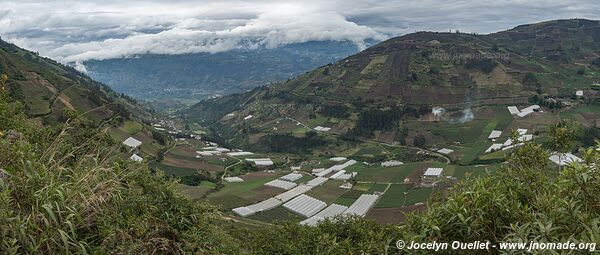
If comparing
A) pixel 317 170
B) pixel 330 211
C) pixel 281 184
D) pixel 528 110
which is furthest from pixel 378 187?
pixel 528 110

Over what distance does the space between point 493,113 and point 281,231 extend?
139 m

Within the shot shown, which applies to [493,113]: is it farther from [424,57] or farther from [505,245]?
[505,245]

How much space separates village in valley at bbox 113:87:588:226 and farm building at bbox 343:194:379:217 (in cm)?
19

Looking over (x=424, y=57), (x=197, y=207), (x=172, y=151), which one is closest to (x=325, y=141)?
(x=172, y=151)

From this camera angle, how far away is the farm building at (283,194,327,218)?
68887mm

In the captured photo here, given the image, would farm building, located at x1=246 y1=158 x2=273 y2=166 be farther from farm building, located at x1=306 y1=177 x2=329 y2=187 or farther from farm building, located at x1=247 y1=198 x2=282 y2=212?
farm building, located at x1=247 y1=198 x2=282 y2=212

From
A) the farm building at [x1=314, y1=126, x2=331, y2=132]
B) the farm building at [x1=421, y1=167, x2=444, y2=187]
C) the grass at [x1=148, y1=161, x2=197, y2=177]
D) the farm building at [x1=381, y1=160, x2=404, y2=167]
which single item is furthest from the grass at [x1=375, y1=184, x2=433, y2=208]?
the farm building at [x1=314, y1=126, x2=331, y2=132]

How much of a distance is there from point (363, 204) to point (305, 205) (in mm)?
10567

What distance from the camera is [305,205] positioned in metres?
72.7

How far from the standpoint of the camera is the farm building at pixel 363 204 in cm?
6794

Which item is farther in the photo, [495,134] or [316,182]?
[495,134]

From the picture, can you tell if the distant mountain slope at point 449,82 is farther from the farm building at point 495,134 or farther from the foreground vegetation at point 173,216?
the foreground vegetation at point 173,216

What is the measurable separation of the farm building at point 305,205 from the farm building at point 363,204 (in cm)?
553

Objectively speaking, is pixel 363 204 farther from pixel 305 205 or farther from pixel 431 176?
pixel 431 176
